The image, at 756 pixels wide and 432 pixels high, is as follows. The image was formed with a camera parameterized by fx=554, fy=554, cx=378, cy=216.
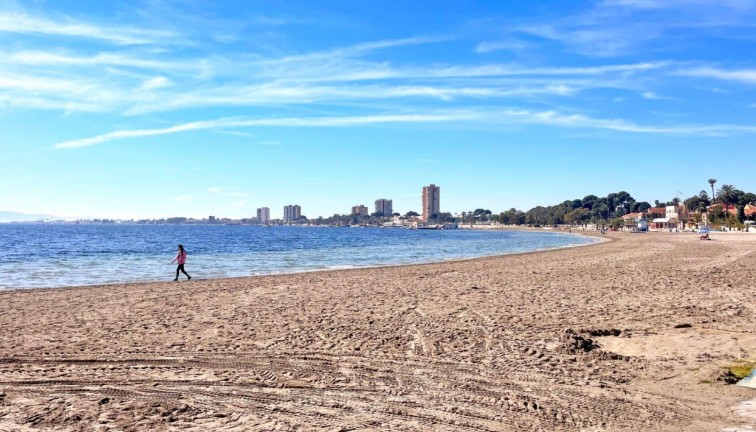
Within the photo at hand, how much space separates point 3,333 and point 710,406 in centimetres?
1239

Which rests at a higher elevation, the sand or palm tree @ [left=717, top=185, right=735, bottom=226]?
palm tree @ [left=717, top=185, right=735, bottom=226]

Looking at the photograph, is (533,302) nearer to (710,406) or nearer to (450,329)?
(450,329)

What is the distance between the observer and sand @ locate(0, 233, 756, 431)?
6121 millimetres

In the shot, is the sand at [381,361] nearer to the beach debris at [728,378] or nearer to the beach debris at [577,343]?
the beach debris at [577,343]

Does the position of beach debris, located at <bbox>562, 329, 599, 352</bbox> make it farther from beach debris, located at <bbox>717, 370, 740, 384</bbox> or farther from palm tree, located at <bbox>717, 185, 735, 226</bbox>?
palm tree, located at <bbox>717, 185, 735, 226</bbox>

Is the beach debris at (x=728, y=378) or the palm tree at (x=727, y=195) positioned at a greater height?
the palm tree at (x=727, y=195)

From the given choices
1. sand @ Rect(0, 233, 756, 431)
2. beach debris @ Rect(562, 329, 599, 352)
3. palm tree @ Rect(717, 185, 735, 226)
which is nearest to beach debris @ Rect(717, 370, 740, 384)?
Answer: sand @ Rect(0, 233, 756, 431)

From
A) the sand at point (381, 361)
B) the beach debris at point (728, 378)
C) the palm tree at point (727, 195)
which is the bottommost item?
the sand at point (381, 361)

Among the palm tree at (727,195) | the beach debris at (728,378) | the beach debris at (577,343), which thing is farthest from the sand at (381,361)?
the palm tree at (727,195)

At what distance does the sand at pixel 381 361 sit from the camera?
20.1ft

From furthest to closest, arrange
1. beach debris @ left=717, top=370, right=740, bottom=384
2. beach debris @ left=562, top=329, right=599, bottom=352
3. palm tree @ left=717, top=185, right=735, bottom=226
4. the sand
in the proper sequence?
palm tree @ left=717, top=185, right=735, bottom=226
beach debris @ left=562, top=329, right=599, bottom=352
beach debris @ left=717, top=370, right=740, bottom=384
the sand

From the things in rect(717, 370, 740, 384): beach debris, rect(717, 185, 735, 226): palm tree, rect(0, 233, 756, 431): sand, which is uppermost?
rect(717, 185, 735, 226): palm tree

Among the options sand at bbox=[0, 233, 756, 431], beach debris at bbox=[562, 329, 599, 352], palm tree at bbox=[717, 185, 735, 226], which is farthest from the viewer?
palm tree at bbox=[717, 185, 735, 226]

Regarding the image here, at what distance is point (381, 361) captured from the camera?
857cm
